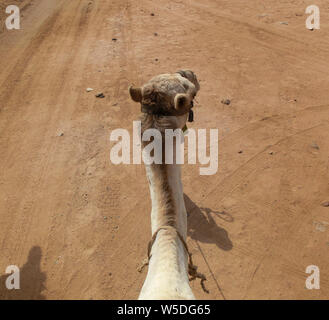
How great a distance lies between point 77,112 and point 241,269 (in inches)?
239

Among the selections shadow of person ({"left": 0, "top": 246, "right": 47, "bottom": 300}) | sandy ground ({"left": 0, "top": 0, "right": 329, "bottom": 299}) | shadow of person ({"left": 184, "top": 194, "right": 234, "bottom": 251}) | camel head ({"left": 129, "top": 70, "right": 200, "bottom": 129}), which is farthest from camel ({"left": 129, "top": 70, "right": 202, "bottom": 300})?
shadow of person ({"left": 0, "top": 246, "right": 47, "bottom": 300})

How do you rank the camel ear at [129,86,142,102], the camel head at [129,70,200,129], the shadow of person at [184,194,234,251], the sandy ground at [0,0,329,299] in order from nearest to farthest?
the camel head at [129,70,200,129]
the camel ear at [129,86,142,102]
the sandy ground at [0,0,329,299]
the shadow of person at [184,194,234,251]

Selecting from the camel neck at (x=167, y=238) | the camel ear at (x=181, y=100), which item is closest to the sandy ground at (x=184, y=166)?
the camel neck at (x=167, y=238)

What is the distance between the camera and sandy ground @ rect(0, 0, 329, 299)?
5301 mm

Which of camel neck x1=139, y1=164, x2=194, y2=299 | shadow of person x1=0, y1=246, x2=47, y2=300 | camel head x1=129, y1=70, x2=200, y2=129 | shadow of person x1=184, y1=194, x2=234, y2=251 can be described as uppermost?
camel head x1=129, y1=70, x2=200, y2=129

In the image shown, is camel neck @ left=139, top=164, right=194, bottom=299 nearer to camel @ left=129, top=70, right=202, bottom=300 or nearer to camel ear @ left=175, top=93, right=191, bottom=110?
camel @ left=129, top=70, right=202, bottom=300

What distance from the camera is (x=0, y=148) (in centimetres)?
774

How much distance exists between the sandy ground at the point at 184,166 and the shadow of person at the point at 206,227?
2cm

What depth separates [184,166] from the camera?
6.97 meters

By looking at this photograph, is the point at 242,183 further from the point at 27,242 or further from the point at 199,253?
the point at 27,242

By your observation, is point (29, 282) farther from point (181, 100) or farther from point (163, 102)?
point (181, 100)

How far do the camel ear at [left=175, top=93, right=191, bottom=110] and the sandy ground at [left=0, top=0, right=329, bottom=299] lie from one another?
139 inches

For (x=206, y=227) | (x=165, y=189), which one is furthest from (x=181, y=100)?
(x=206, y=227)

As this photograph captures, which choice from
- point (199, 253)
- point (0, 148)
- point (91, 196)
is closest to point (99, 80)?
point (0, 148)
